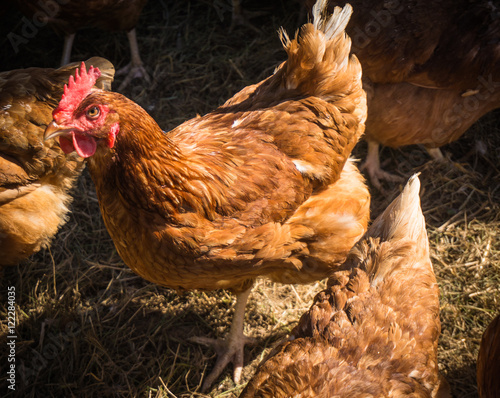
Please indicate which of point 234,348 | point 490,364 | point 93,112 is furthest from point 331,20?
point 234,348

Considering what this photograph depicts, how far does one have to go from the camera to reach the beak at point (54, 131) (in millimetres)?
1600

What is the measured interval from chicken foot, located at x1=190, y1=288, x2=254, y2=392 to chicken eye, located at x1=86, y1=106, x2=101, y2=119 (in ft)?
4.28

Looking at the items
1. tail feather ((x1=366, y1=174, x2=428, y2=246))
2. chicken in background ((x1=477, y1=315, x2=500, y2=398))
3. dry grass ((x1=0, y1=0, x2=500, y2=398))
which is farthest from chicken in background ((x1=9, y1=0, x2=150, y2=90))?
chicken in background ((x1=477, y1=315, x2=500, y2=398))

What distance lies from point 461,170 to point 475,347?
4.36 ft

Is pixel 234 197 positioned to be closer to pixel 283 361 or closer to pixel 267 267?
pixel 267 267

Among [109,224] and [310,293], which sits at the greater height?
[109,224]

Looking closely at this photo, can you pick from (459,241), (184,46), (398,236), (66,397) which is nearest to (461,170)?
(459,241)

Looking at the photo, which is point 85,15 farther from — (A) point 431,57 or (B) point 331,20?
(A) point 431,57

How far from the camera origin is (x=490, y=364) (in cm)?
171

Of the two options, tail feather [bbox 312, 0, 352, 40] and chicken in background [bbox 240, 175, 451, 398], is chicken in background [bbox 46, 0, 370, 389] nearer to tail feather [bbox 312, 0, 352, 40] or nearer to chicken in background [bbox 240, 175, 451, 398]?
tail feather [bbox 312, 0, 352, 40]

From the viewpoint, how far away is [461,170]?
324 cm

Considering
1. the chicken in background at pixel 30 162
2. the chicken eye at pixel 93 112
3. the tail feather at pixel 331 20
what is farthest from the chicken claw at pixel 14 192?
the tail feather at pixel 331 20

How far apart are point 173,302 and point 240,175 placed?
1208 millimetres

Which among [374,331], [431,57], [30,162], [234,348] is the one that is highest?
[30,162]
